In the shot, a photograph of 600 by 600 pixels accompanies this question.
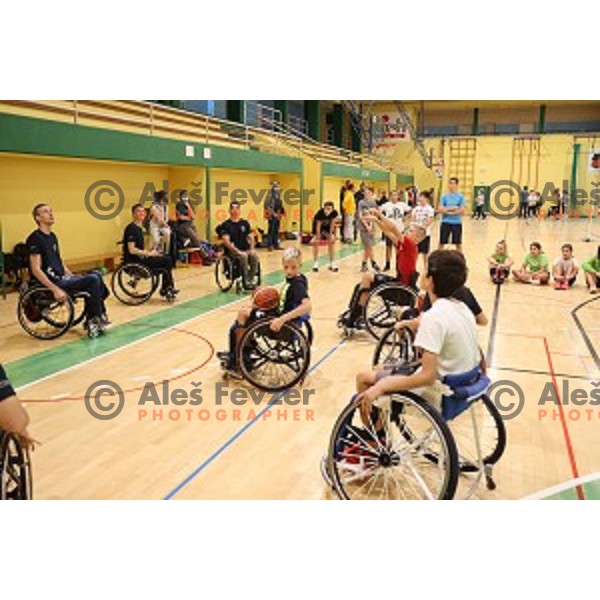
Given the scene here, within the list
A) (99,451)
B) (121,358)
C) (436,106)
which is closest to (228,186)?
(121,358)

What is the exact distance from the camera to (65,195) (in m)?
8.64

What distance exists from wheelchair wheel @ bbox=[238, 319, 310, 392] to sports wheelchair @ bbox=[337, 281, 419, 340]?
0.97 meters

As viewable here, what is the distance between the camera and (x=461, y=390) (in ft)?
8.23

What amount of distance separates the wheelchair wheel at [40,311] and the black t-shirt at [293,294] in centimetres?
208

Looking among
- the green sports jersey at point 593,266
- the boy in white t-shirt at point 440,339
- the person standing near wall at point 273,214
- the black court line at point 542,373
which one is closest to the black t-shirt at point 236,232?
the black court line at point 542,373

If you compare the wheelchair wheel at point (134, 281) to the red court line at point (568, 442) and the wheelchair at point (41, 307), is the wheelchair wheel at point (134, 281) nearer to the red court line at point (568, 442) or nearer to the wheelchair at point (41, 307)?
the wheelchair at point (41, 307)

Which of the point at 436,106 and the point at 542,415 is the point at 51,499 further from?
the point at 436,106

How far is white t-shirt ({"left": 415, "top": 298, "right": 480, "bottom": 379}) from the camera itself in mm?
2455

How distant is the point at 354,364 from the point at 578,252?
8841 millimetres

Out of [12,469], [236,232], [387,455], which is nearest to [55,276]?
[236,232]

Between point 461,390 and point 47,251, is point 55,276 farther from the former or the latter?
point 461,390

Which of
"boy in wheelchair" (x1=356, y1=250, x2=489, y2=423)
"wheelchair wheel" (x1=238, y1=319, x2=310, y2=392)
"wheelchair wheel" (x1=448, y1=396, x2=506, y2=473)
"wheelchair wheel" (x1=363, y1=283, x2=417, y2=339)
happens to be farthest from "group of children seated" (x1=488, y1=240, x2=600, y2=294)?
"boy in wheelchair" (x1=356, y1=250, x2=489, y2=423)

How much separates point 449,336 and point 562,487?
1.06m

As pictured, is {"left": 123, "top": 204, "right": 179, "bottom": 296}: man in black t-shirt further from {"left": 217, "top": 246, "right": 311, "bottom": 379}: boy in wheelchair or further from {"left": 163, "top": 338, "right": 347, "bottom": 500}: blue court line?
{"left": 163, "top": 338, "right": 347, "bottom": 500}: blue court line
